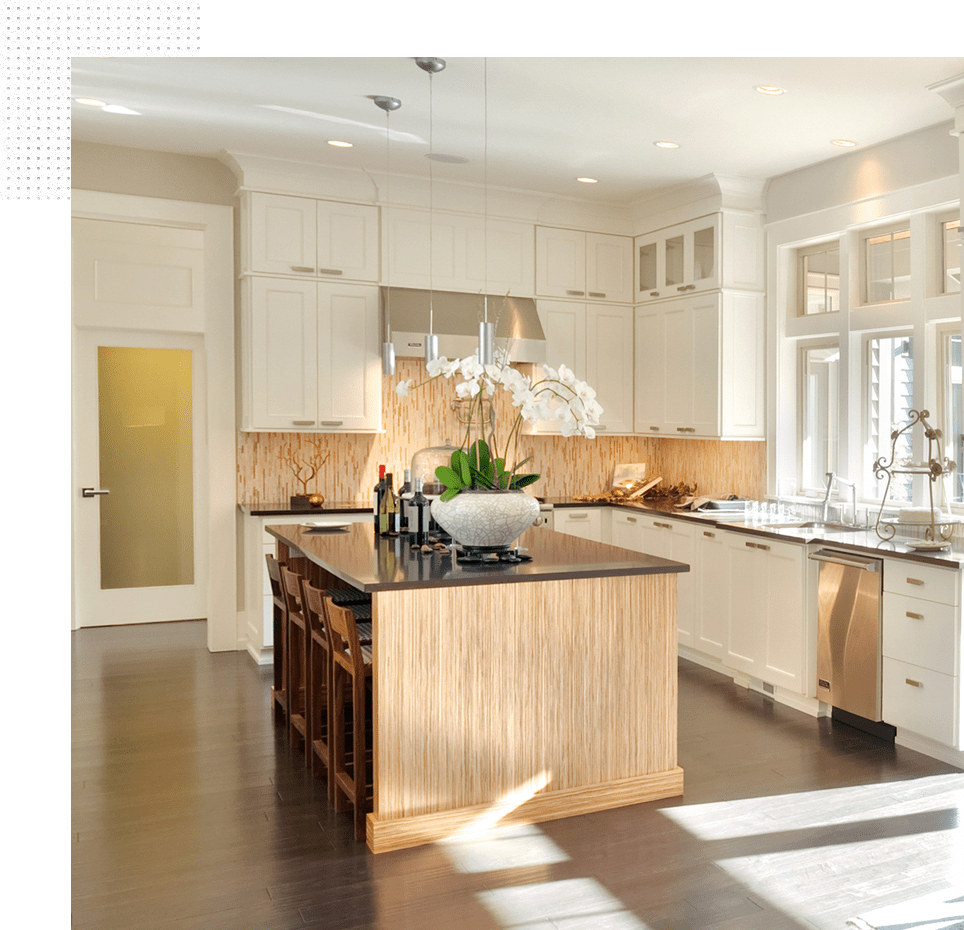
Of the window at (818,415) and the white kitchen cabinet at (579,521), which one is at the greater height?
the window at (818,415)

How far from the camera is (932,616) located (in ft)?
12.6

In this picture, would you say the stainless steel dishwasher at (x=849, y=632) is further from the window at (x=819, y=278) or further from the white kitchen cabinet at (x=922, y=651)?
the window at (x=819, y=278)

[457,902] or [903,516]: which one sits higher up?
[903,516]

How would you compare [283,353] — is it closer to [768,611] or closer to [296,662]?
[296,662]

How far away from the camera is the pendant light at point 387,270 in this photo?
4.44m

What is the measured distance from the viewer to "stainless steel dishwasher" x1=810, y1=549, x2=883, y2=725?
410 centimetres

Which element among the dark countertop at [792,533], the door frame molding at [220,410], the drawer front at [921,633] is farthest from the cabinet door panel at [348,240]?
the drawer front at [921,633]

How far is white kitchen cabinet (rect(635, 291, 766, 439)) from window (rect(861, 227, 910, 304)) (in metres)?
0.80

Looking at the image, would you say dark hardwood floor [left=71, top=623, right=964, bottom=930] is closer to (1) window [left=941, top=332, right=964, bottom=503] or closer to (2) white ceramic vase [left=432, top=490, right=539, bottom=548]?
(2) white ceramic vase [left=432, top=490, right=539, bottom=548]

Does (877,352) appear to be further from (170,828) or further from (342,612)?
(170,828)

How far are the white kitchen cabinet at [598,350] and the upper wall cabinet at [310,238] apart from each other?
4.44 ft

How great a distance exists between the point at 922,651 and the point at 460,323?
3450mm
